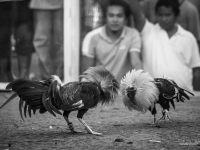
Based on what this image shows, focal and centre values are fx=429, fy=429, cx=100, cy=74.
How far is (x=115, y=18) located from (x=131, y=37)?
0.55 m

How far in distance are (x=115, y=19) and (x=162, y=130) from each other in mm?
4062

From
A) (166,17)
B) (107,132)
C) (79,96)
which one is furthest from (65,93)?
(166,17)

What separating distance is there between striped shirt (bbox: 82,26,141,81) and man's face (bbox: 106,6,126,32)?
211 mm

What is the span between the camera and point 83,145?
14.9 feet

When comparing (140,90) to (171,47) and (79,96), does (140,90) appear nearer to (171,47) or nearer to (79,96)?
(79,96)

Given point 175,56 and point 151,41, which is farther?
point 151,41

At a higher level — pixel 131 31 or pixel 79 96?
pixel 131 31

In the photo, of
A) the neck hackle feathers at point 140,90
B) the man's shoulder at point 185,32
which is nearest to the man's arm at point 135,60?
the man's shoulder at point 185,32

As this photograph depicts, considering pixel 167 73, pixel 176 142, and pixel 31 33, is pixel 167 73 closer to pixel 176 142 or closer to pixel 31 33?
pixel 31 33

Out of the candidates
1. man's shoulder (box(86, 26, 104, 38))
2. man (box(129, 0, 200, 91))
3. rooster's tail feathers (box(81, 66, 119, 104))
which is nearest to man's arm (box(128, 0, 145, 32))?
man (box(129, 0, 200, 91))

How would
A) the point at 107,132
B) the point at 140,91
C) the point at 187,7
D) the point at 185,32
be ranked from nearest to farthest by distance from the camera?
the point at 107,132
the point at 140,91
the point at 187,7
the point at 185,32

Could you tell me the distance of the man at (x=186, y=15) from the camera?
903cm

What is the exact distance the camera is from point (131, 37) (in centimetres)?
924

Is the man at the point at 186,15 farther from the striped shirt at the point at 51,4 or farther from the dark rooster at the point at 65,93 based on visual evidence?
the dark rooster at the point at 65,93
